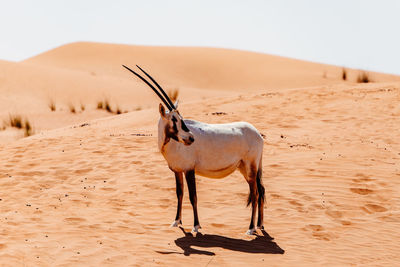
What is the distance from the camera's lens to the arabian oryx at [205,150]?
6727mm

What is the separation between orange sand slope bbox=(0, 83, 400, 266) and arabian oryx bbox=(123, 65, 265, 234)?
25.1 inches

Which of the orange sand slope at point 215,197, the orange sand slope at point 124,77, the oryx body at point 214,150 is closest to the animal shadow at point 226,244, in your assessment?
the orange sand slope at point 215,197

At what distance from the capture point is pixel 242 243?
6734 mm

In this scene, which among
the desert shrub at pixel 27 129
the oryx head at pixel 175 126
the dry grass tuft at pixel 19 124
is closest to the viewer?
the oryx head at pixel 175 126

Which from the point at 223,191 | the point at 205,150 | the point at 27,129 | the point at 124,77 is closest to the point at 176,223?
the point at 205,150

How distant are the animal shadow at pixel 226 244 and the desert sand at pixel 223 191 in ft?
0.08

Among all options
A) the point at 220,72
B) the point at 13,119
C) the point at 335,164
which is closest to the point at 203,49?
the point at 220,72

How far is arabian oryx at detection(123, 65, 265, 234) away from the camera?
673 centimetres

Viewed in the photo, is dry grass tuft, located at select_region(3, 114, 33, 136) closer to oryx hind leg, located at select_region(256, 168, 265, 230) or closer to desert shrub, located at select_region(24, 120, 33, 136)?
desert shrub, located at select_region(24, 120, 33, 136)

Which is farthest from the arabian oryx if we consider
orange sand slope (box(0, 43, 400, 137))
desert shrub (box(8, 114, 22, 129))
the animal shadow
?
desert shrub (box(8, 114, 22, 129))

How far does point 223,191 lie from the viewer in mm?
9164

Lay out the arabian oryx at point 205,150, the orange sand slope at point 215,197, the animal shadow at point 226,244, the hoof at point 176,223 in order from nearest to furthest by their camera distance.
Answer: the orange sand slope at point 215,197, the animal shadow at point 226,244, the arabian oryx at point 205,150, the hoof at point 176,223

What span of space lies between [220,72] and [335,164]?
39807mm

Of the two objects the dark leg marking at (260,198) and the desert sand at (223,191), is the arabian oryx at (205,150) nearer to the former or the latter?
the dark leg marking at (260,198)
